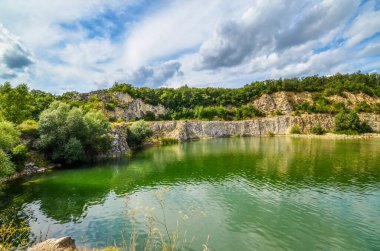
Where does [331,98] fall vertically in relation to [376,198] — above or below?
above

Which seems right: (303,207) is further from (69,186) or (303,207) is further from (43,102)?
(43,102)

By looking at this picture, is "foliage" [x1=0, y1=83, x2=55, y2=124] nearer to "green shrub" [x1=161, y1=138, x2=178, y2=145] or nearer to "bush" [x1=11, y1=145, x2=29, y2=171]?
"bush" [x1=11, y1=145, x2=29, y2=171]

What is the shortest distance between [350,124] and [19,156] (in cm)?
11562

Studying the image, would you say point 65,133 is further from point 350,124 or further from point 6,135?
point 350,124

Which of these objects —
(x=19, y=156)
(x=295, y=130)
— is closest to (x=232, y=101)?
(x=295, y=130)

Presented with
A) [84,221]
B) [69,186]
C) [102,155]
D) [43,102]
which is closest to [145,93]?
[43,102]

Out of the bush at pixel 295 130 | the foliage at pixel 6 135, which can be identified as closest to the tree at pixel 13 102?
the foliage at pixel 6 135

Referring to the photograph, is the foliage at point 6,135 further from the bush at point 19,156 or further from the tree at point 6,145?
the bush at point 19,156

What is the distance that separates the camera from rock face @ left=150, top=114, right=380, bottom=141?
112 m

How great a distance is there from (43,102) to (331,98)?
133449mm

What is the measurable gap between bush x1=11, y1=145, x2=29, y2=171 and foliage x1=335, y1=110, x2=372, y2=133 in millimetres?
112425

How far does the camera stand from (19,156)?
4041cm

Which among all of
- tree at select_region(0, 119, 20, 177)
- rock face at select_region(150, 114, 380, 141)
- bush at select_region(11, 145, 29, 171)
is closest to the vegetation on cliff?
rock face at select_region(150, 114, 380, 141)

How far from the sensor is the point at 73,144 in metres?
48.1
